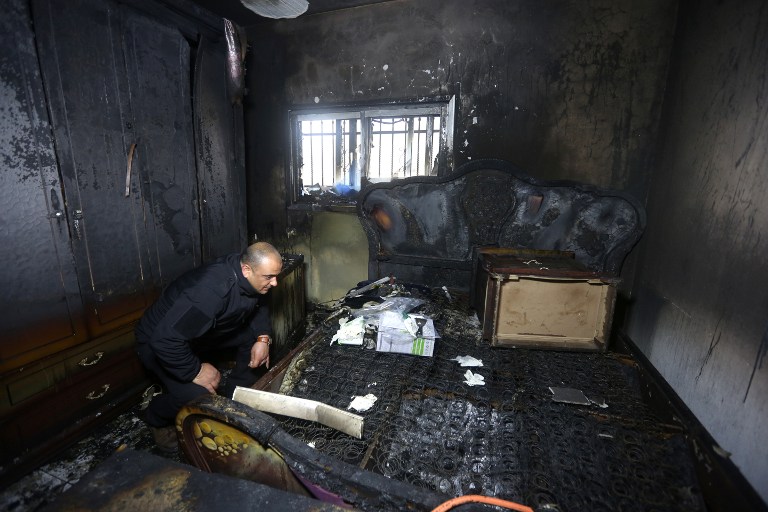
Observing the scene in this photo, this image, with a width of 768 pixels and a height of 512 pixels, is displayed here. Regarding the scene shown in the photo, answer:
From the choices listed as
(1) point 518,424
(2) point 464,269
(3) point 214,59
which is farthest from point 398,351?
(3) point 214,59

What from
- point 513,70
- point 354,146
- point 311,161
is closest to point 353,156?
point 354,146

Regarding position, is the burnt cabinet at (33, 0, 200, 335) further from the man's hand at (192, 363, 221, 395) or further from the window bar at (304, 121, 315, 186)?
the window bar at (304, 121, 315, 186)

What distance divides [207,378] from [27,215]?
1.59 metres

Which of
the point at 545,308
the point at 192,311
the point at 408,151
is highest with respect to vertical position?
the point at 408,151

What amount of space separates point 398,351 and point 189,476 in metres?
1.18

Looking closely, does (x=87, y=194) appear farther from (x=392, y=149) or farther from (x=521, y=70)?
(x=392, y=149)

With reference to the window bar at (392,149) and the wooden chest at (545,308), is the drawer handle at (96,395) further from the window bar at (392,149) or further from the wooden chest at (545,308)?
the window bar at (392,149)

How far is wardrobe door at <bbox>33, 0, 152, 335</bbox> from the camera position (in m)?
2.35

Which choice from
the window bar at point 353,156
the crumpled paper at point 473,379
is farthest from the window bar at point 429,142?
the crumpled paper at point 473,379

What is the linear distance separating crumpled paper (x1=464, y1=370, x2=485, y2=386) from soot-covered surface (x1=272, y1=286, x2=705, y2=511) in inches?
1.1

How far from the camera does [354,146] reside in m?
4.32

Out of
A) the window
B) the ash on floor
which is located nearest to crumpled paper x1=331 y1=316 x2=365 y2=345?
the ash on floor

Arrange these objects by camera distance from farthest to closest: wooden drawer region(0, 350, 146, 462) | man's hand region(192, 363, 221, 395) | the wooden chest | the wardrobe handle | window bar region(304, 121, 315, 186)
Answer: window bar region(304, 121, 315, 186), the wardrobe handle, man's hand region(192, 363, 221, 395), wooden drawer region(0, 350, 146, 462), the wooden chest

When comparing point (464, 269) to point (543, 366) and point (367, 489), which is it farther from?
point (367, 489)
